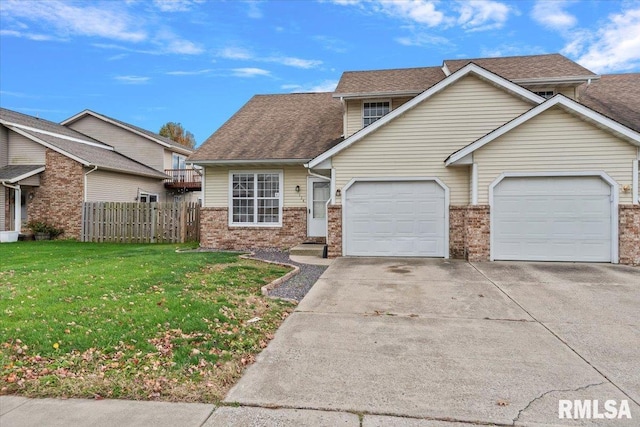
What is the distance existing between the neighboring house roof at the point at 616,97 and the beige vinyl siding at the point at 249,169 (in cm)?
1037

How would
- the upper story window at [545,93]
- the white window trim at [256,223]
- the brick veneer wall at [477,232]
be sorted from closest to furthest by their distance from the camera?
the brick veneer wall at [477,232] → the upper story window at [545,93] → the white window trim at [256,223]

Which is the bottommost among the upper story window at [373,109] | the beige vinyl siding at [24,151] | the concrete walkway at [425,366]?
the concrete walkway at [425,366]

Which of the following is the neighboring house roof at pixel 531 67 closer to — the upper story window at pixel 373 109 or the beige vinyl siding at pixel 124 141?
the upper story window at pixel 373 109

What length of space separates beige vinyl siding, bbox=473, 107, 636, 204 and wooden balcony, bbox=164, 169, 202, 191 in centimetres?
1982

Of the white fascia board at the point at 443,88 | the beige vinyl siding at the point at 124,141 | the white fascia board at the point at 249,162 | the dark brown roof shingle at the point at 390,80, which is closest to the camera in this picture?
the white fascia board at the point at 443,88

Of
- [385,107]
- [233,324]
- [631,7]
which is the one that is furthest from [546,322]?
[631,7]

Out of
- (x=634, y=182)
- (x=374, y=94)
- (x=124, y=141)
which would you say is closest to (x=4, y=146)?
(x=124, y=141)

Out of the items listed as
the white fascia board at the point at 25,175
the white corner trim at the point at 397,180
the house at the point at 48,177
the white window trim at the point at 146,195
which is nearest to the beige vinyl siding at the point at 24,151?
the house at the point at 48,177

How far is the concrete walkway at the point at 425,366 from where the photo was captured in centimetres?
301

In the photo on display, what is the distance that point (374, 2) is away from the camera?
1259 centimetres

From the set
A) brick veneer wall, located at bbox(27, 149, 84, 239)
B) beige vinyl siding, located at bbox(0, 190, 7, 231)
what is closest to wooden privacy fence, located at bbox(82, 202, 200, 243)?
brick veneer wall, located at bbox(27, 149, 84, 239)

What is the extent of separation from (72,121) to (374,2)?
22.8 metres

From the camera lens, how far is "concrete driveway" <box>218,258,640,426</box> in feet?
10.4

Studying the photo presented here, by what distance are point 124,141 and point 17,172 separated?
335 inches
